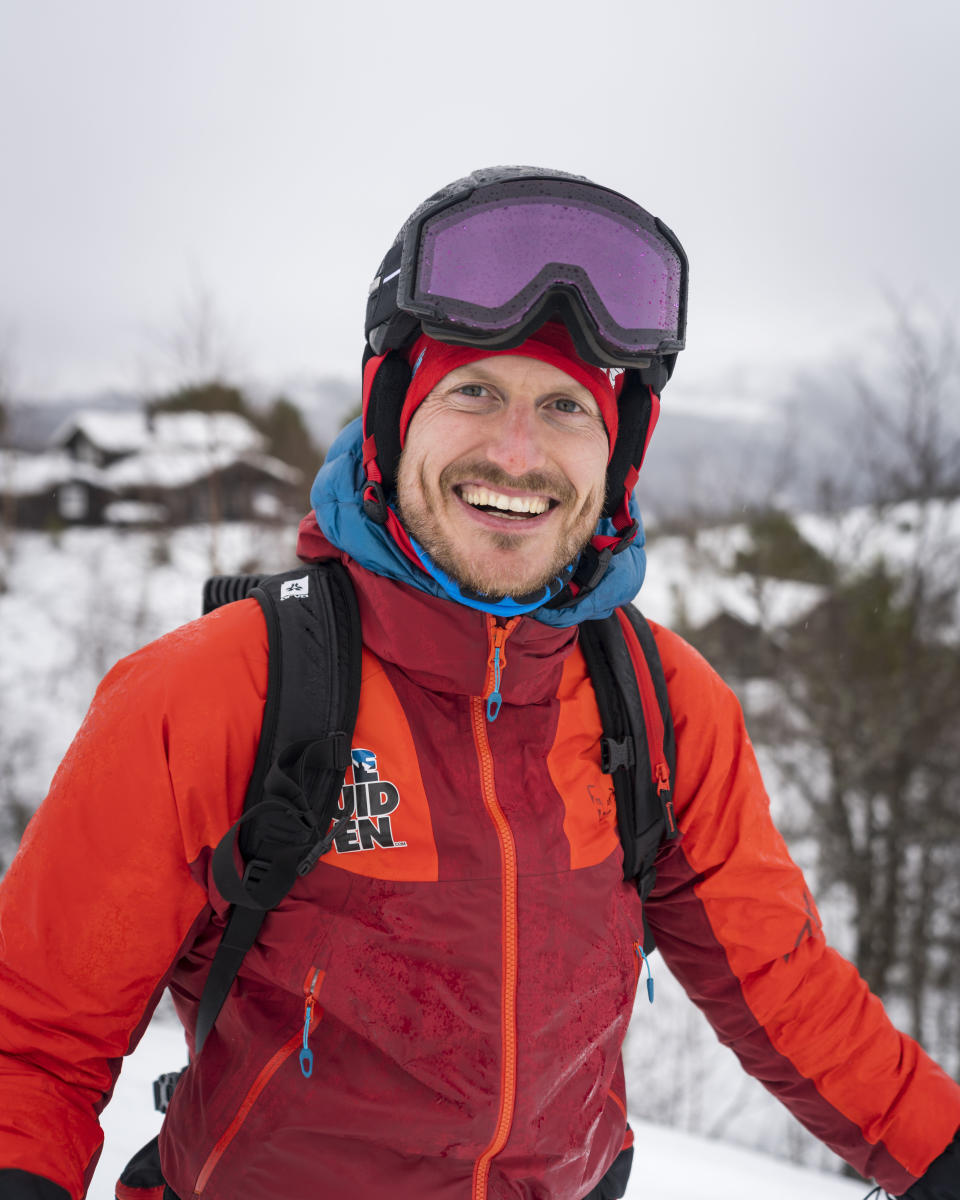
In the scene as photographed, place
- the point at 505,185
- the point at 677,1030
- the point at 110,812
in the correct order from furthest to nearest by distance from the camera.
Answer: the point at 677,1030, the point at 505,185, the point at 110,812

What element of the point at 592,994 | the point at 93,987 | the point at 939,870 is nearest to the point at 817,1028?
the point at 592,994

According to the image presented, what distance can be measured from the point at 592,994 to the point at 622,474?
1.15 metres

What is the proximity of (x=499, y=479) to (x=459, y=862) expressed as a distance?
73 centimetres

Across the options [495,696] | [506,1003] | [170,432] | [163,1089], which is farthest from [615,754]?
[170,432]

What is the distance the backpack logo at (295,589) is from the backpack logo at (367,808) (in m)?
0.33

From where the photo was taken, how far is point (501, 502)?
1559 mm

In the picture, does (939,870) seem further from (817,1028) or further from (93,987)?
(93,987)

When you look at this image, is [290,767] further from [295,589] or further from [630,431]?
[630,431]

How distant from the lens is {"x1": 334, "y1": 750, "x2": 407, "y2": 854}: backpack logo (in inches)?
55.2

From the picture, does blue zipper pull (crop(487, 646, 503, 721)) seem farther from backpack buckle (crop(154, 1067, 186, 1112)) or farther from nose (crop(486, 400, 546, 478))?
backpack buckle (crop(154, 1067, 186, 1112))

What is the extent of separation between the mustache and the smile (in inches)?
0.5

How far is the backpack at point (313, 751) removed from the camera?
1320 millimetres

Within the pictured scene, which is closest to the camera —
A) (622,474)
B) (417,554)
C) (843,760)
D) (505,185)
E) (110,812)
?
(110,812)

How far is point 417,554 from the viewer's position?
5.08 feet
